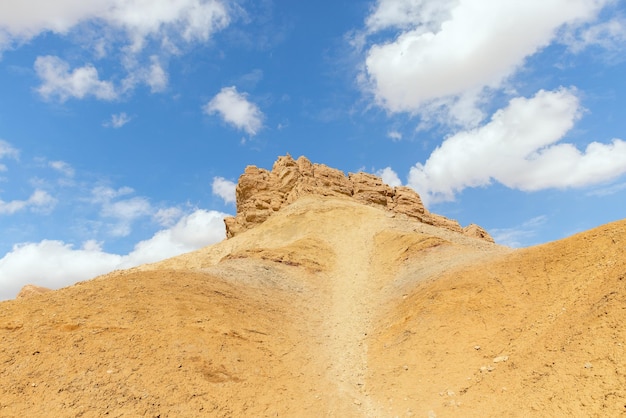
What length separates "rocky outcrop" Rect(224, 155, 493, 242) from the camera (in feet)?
180

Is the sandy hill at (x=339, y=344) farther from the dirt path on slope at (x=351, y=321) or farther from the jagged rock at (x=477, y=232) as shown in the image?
the jagged rock at (x=477, y=232)

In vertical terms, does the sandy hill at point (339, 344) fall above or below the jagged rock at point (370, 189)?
below

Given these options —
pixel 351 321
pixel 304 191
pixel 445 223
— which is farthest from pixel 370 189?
pixel 351 321

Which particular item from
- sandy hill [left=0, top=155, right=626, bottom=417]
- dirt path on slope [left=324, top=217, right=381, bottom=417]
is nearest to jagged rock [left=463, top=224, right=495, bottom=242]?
dirt path on slope [left=324, top=217, right=381, bottom=417]

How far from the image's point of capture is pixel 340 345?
64.7 ft

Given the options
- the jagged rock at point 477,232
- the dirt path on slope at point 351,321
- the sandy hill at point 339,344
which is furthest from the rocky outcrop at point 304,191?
the sandy hill at point 339,344

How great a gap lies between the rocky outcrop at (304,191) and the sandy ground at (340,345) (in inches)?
1187

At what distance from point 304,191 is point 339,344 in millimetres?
36301

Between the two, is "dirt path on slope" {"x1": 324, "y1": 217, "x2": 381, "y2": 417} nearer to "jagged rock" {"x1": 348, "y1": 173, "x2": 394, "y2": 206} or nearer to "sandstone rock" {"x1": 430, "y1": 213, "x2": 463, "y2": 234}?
"jagged rock" {"x1": 348, "y1": 173, "x2": 394, "y2": 206}

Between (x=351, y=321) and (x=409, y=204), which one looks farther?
(x=409, y=204)

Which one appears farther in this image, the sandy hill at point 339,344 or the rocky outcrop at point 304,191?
the rocky outcrop at point 304,191

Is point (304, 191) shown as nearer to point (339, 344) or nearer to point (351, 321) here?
point (351, 321)

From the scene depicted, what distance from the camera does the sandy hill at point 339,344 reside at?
37.8 feet

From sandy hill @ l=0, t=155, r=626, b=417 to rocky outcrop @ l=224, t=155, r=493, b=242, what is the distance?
96.4ft
